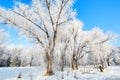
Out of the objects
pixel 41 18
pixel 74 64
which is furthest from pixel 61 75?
pixel 74 64

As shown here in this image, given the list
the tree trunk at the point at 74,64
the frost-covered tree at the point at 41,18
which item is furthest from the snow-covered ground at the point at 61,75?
the tree trunk at the point at 74,64

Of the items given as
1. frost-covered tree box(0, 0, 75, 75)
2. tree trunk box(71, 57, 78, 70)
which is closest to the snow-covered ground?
frost-covered tree box(0, 0, 75, 75)

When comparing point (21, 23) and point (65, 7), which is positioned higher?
point (65, 7)

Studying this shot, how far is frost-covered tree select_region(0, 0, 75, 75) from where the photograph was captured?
1908 cm

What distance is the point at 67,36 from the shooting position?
3428 cm

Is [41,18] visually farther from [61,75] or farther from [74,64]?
[74,64]

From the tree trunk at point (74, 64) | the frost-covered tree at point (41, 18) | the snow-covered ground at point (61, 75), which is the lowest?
the snow-covered ground at point (61, 75)

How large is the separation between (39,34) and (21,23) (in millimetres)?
2284

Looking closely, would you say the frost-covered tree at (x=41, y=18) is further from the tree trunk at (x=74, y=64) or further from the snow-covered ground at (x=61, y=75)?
the tree trunk at (x=74, y=64)

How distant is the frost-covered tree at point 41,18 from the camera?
19.1 meters

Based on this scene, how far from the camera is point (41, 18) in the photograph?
781 inches

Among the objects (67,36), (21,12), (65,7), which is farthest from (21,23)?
(67,36)

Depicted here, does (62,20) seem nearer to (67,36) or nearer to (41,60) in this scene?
(67,36)

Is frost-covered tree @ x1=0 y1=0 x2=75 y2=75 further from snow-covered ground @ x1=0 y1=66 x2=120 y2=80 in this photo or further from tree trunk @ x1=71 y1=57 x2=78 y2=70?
tree trunk @ x1=71 y1=57 x2=78 y2=70
